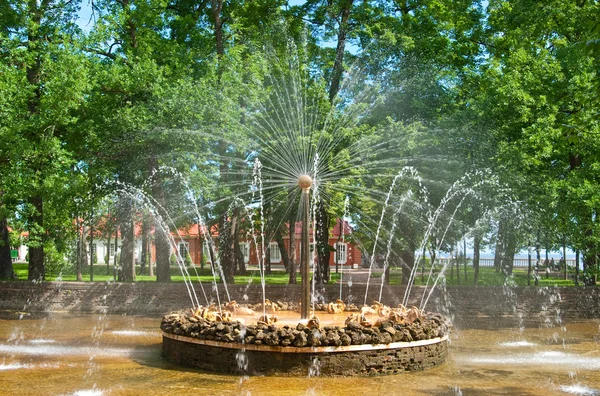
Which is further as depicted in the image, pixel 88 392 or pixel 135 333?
pixel 135 333

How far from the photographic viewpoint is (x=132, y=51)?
26500 millimetres

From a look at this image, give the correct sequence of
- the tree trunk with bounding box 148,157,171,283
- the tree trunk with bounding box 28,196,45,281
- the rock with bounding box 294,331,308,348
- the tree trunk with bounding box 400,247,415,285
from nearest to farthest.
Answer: the rock with bounding box 294,331,308,348, the tree trunk with bounding box 148,157,171,283, the tree trunk with bounding box 28,196,45,281, the tree trunk with bounding box 400,247,415,285

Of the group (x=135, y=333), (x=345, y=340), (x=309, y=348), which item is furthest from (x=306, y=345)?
(x=135, y=333)

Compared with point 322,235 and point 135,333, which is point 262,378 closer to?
point 135,333

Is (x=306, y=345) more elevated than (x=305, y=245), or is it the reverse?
(x=305, y=245)

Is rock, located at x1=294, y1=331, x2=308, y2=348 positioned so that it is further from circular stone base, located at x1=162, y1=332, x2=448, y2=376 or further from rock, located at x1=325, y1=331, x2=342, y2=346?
rock, located at x1=325, y1=331, x2=342, y2=346

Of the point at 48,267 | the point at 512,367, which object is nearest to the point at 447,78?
the point at 512,367

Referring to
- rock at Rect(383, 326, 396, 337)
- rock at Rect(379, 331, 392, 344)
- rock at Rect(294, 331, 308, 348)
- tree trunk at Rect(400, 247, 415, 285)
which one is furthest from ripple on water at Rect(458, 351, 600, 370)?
tree trunk at Rect(400, 247, 415, 285)

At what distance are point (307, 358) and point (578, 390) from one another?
4.40 metres

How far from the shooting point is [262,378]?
1121cm

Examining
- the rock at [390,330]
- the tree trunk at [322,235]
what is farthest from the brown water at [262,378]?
the tree trunk at [322,235]

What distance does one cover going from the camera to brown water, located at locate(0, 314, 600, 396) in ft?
33.8

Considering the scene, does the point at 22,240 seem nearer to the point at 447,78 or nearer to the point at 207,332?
the point at 207,332

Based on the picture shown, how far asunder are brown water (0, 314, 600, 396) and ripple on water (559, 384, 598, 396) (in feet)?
0.05
